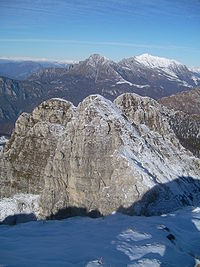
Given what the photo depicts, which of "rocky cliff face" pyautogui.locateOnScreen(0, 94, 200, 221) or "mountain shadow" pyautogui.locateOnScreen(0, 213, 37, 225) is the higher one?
"rocky cliff face" pyautogui.locateOnScreen(0, 94, 200, 221)

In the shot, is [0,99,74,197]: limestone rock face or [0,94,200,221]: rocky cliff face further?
[0,99,74,197]: limestone rock face

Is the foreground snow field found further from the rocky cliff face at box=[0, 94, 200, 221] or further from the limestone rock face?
the limestone rock face

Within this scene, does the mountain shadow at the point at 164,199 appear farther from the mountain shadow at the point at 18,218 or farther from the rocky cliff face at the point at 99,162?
the mountain shadow at the point at 18,218

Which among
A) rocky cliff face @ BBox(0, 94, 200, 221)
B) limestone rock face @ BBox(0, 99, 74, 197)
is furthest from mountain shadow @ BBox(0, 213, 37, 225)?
limestone rock face @ BBox(0, 99, 74, 197)

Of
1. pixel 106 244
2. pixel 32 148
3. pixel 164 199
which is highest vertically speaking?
pixel 106 244

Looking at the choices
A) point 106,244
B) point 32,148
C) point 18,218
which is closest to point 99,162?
point 18,218

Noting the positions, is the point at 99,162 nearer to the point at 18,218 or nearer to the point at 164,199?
the point at 164,199

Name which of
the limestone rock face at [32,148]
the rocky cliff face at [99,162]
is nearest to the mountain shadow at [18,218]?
the rocky cliff face at [99,162]
